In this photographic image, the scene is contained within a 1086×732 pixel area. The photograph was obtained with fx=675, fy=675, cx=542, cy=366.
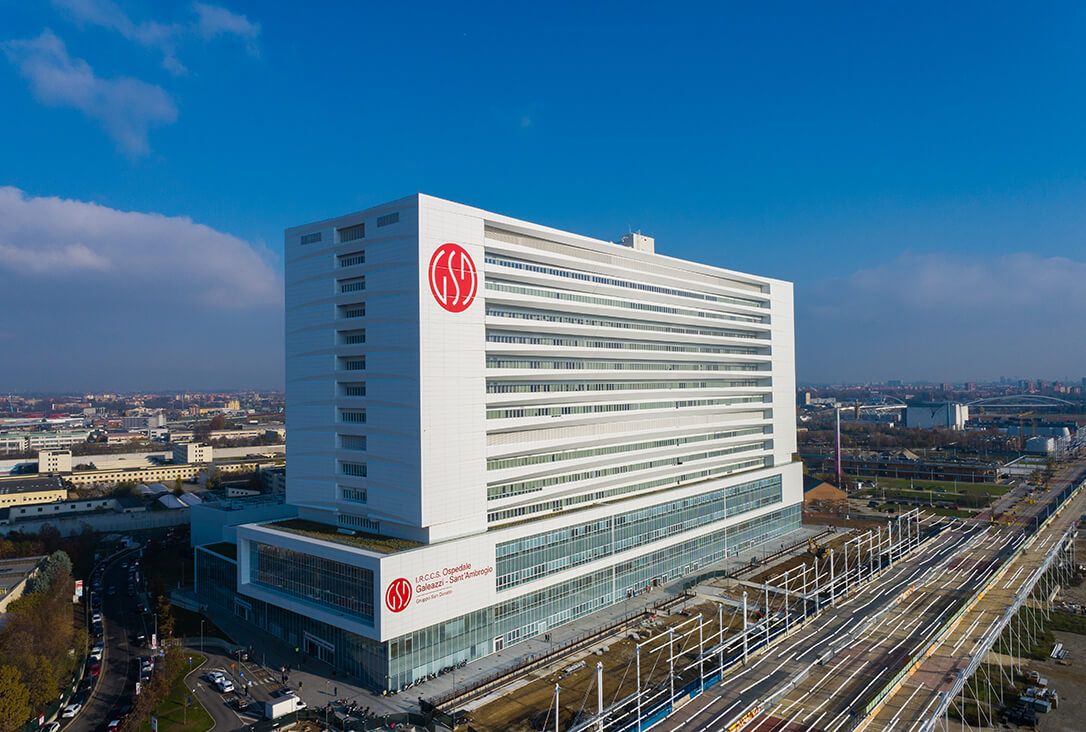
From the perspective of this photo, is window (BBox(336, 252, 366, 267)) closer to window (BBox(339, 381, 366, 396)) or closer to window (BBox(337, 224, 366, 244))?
window (BBox(337, 224, 366, 244))

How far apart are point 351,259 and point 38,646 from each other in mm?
36313

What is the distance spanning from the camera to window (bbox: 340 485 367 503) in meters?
53.7

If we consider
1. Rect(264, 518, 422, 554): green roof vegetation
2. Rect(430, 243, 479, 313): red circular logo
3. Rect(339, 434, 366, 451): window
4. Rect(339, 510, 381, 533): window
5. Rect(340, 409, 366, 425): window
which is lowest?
Rect(264, 518, 422, 554): green roof vegetation

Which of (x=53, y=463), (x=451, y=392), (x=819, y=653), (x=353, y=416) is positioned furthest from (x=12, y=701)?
(x=53, y=463)

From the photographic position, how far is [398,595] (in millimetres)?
45781

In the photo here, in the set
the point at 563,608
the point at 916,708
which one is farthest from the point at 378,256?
the point at 916,708

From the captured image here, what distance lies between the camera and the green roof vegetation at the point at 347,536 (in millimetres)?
48675

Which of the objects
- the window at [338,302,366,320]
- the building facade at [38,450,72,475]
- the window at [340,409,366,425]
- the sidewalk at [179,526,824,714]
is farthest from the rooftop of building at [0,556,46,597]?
the building facade at [38,450,72,475]

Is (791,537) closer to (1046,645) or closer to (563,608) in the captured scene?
(1046,645)

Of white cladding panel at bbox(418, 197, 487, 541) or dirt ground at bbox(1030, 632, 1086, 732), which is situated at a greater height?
white cladding panel at bbox(418, 197, 487, 541)

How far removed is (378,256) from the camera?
5141cm

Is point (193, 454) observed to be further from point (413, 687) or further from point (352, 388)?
point (413, 687)

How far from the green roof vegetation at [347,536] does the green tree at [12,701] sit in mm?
18867

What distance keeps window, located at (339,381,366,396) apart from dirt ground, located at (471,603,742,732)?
2483cm
